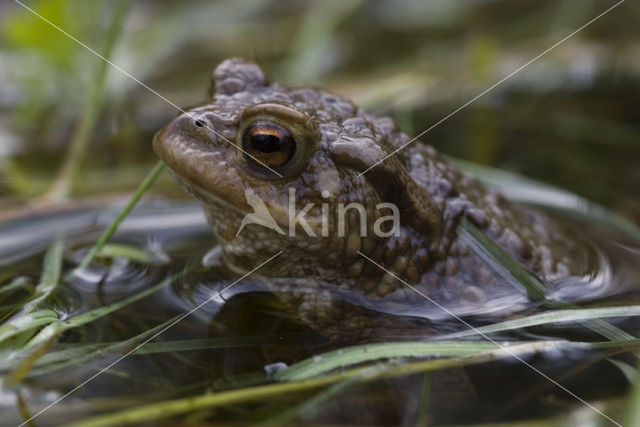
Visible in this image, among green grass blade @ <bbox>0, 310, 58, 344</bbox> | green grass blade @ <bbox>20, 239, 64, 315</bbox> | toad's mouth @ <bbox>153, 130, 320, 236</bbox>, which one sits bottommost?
green grass blade @ <bbox>20, 239, 64, 315</bbox>

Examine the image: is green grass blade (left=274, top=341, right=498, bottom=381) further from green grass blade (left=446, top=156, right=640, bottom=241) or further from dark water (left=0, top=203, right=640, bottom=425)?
green grass blade (left=446, top=156, right=640, bottom=241)

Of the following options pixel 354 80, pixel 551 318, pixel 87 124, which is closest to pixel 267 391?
pixel 551 318

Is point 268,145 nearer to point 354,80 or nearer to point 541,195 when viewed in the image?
point 541,195

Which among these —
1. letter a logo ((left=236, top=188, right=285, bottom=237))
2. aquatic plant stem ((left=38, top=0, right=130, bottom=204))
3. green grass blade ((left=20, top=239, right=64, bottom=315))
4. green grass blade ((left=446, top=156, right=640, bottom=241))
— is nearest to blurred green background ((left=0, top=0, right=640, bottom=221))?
aquatic plant stem ((left=38, top=0, right=130, bottom=204))

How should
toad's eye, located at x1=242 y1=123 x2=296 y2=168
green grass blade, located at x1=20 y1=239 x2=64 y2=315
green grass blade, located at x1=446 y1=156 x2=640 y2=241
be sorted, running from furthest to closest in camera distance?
green grass blade, located at x1=446 y1=156 x2=640 y2=241 < green grass blade, located at x1=20 y1=239 x2=64 y2=315 < toad's eye, located at x1=242 y1=123 x2=296 y2=168

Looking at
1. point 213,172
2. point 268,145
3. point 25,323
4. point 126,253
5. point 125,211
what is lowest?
point 126,253

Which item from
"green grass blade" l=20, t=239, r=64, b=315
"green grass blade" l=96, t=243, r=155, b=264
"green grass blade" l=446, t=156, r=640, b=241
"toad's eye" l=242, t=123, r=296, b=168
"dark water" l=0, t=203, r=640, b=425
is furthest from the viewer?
"green grass blade" l=446, t=156, r=640, b=241

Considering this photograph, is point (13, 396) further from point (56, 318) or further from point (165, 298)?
point (165, 298)
